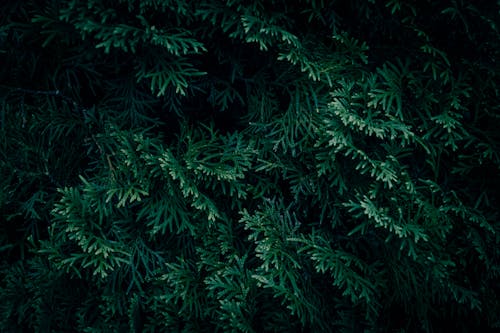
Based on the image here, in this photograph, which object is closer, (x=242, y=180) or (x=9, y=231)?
(x=242, y=180)

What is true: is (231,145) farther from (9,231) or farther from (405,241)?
(9,231)

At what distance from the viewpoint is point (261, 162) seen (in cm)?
252

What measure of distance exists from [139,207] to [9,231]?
92 centimetres

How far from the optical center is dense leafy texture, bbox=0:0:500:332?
2256mm

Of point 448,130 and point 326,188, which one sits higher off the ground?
point 448,130

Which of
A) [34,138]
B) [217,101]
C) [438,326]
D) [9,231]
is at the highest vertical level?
[217,101]

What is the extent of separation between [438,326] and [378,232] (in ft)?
2.34

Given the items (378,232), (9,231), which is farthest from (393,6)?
(9,231)

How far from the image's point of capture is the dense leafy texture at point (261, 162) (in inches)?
88.8

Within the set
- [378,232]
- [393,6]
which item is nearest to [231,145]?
[378,232]

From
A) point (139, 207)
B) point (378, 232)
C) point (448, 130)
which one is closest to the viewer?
point (448, 130)

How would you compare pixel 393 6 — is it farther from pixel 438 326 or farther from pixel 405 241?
pixel 438 326

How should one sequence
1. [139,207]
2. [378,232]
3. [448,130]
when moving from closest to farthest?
1. [448,130]
2. [378,232]
3. [139,207]

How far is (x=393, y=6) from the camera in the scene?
225 centimetres
